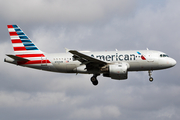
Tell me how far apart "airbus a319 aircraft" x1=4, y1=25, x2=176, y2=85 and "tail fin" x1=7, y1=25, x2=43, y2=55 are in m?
0.20

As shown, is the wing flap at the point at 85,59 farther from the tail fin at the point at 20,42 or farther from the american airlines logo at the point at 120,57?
the tail fin at the point at 20,42

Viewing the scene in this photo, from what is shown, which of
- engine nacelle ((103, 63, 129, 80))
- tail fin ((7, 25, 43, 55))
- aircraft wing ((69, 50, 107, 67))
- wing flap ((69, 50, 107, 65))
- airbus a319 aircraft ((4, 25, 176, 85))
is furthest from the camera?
tail fin ((7, 25, 43, 55))

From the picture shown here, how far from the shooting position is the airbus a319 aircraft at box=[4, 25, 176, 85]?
150 feet

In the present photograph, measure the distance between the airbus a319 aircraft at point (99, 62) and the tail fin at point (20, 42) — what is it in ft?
0.65

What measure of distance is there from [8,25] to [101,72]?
1805 cm

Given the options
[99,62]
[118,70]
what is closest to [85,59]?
[99,62]

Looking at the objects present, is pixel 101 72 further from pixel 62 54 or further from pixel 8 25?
pixel 8 25

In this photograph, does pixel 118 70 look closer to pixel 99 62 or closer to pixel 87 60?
pixel 99 62

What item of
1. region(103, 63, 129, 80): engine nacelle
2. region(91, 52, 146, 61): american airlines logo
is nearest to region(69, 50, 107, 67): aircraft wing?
region(91, 52, 146, 61): american airlines logo

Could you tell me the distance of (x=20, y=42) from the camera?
166 ft

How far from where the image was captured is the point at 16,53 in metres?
49.9

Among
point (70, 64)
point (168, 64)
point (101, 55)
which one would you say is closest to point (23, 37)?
point (70, 64)

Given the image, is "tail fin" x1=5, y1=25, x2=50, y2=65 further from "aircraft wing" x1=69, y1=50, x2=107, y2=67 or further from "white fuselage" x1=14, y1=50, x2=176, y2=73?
"aircraft wing" x1=69, y1=50, x2=107, y2=67

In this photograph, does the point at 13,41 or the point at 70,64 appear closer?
the point at 70,64
